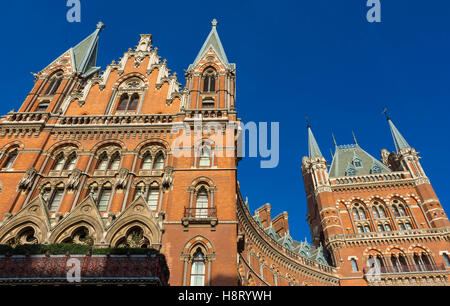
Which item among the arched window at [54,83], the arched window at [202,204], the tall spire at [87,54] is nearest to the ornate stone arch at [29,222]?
the arched window at [202,204]

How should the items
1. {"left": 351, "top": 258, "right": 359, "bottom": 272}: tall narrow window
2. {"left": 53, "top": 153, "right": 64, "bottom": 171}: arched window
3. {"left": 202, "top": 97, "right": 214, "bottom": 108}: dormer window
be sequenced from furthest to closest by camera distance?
{"left": 351, "top": 258, "right": 359, "bottom": 272}: tall narrow window → {"left": 202, "top": 97, "right": 214, "bottom": 108}: dormer window → {"left": 53, "top": 153, "right": 64, "bottom": 171}: arched window

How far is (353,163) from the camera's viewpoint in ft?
161

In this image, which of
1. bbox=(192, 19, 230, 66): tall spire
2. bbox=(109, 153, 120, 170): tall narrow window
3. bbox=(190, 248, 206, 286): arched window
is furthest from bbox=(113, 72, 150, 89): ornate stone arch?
bbox=(190, 248, 206, 286): arched window

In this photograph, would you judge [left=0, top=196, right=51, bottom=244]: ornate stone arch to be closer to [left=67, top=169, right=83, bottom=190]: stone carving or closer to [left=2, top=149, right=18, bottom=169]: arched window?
[left=67, top=169, right=83, bottom=190]: stone carving

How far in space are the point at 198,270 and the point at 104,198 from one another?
26.1 ft

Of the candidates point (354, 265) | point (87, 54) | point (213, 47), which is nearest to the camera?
point (213, 47)

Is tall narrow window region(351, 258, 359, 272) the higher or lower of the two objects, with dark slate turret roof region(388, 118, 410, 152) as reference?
lower

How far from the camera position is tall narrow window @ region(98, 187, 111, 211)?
19.0 metres

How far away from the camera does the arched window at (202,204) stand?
17.7 m

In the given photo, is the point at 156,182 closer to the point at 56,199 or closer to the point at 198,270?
the point at 56,199

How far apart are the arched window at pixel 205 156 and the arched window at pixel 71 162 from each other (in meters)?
8.80

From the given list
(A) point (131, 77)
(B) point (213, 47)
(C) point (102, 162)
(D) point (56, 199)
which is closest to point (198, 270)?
(D) point (56, 199)

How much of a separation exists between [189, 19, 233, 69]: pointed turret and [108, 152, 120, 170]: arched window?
11.5m
